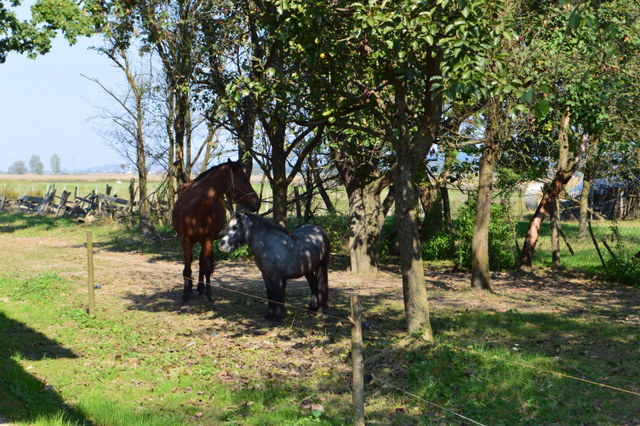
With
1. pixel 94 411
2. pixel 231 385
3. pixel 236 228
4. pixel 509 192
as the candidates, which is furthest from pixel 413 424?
pixel 509 192

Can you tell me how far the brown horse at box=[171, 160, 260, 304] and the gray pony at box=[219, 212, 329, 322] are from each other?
40.0 inches

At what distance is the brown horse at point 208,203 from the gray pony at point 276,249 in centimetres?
102

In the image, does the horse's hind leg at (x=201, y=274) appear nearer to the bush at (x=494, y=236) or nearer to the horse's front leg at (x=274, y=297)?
the horse's front leg at (x=274, y=297)

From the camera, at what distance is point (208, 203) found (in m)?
12.7

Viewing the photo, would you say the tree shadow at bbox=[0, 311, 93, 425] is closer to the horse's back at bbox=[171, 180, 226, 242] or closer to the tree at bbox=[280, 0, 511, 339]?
the horse's back at bbox=[171, 180, 226, 242]

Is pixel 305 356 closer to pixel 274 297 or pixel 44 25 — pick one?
pixel 274 297

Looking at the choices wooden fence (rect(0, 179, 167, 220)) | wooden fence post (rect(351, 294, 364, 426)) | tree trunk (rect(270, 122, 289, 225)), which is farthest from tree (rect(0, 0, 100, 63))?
wooden fence post (rect(351, 294, 364, 426))

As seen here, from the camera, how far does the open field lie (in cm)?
739

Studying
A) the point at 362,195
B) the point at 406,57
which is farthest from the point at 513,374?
the point at 362,195

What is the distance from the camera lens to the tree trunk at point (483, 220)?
14.7m

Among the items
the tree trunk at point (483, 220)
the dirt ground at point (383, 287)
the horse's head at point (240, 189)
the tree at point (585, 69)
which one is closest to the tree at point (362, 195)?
the dirt ground at point (383, 287)

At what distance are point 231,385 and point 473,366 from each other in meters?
3.14

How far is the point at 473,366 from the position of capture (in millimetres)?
8391

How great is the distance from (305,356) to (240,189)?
159 inches
